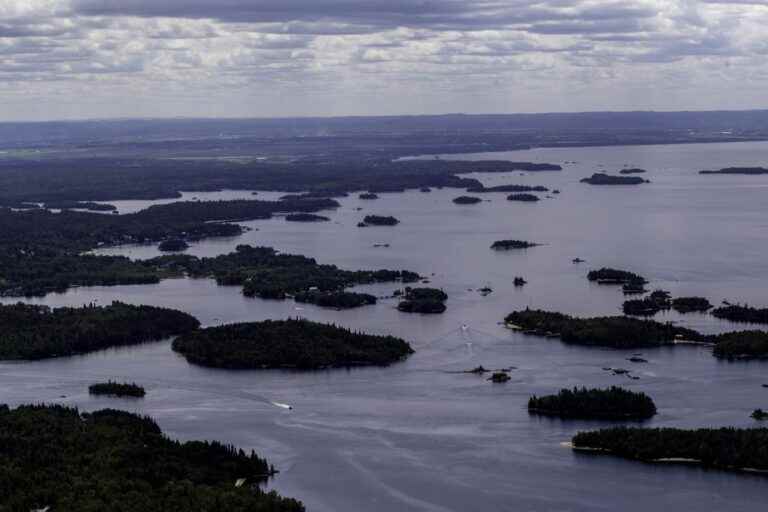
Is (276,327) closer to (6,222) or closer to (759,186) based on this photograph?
(6,222)

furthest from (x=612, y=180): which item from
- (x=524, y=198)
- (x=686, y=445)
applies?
(x=686, y=445)

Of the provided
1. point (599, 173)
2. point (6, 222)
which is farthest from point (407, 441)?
point (599, 173)

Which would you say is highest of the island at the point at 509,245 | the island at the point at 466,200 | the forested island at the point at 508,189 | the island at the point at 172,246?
the forested island at the point at 508,189

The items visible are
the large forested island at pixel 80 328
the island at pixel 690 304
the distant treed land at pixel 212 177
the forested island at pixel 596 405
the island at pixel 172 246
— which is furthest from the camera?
the distant treed land at pixel 212 177

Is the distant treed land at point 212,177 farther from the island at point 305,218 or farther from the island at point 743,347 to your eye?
the island at point 743,347

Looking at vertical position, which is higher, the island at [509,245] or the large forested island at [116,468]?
the island at [509,245]

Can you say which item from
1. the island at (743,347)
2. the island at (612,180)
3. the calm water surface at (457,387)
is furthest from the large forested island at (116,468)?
the island at (612,180)
